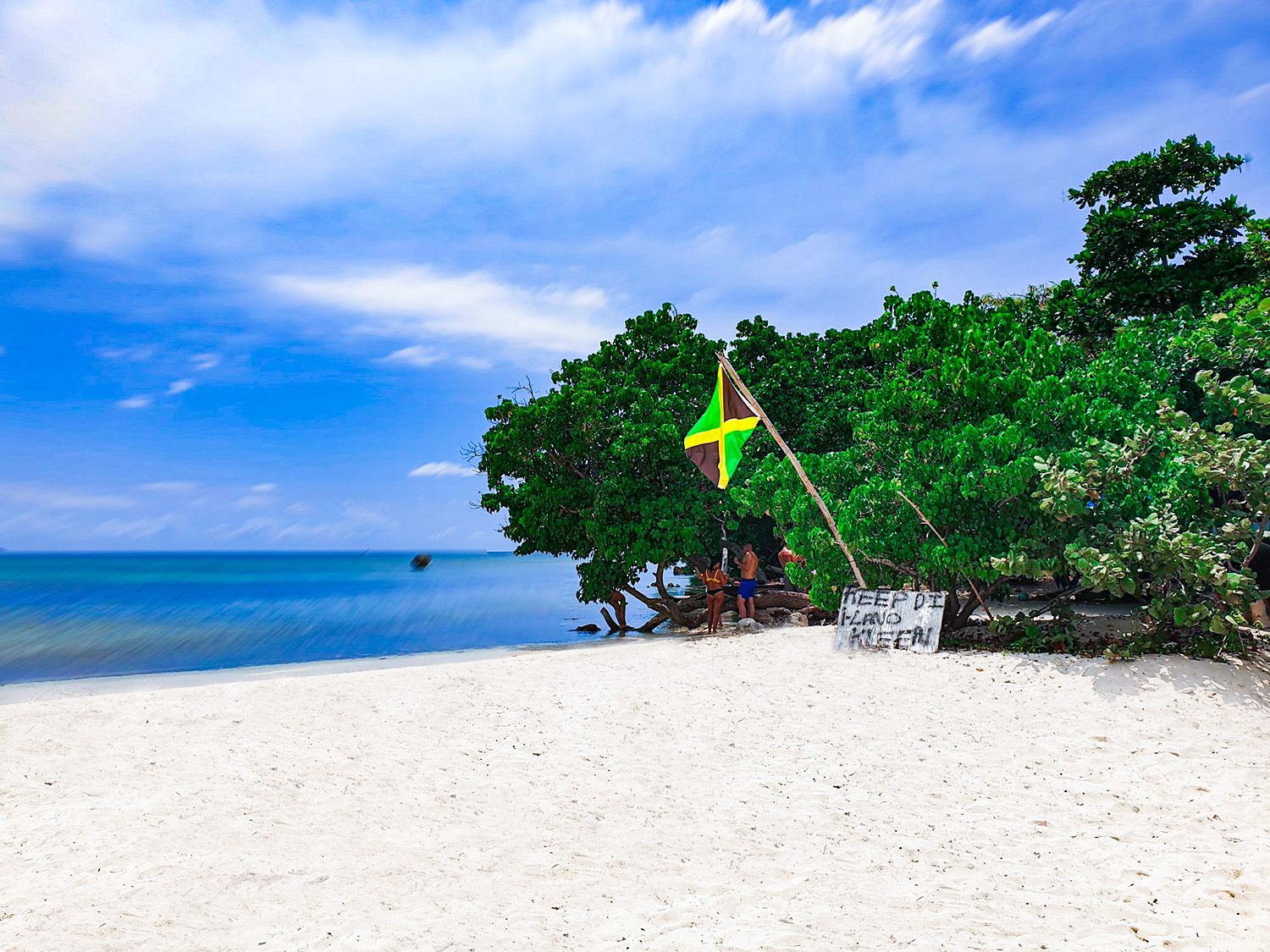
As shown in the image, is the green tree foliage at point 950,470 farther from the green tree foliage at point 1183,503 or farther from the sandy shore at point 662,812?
the sandy shore at point 662,812

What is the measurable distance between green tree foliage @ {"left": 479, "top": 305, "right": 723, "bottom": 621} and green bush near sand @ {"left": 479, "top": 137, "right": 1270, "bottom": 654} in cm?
7

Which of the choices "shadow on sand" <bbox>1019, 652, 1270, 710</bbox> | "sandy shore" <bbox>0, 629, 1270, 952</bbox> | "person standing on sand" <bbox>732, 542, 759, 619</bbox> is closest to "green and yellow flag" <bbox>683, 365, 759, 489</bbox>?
"sandy shore" <bbox>0, 629, 1270, 952</bbox>

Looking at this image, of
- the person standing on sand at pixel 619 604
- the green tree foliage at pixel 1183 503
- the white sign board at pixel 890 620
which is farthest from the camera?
the person standing on sand at pixel 619 604

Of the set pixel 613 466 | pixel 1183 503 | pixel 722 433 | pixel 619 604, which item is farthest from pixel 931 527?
pixel 619 604

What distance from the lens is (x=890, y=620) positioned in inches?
497

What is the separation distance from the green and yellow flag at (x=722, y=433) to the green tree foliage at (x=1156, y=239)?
42.9ft

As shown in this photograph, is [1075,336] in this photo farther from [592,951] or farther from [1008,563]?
[592,951]

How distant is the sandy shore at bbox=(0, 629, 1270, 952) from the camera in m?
5.08

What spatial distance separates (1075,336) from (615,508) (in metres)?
13.7

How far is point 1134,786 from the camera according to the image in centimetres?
734

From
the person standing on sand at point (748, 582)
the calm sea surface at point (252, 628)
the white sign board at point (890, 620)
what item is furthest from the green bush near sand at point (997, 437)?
the calm sea surface at point (252, 628)

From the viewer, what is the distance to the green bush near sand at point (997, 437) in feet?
34.4

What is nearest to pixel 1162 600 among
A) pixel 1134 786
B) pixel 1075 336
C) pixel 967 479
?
pixel 967 479

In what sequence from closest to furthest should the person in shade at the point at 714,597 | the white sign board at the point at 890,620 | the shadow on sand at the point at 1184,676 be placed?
the shadow on sand at the point at 1184,676, the white sign board at the point at 890,620, the person in shade at the point at 714,597
